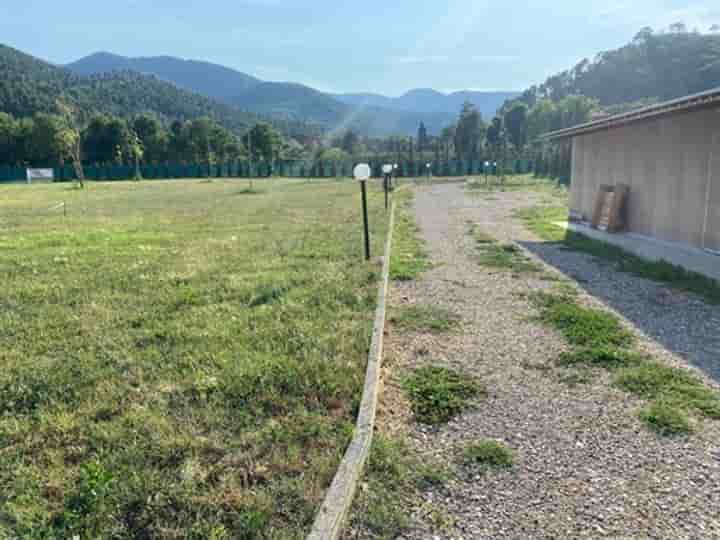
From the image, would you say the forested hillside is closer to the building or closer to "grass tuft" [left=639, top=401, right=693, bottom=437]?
the building

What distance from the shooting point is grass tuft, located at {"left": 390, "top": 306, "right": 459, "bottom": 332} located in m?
4.64

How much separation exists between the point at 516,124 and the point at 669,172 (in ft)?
202

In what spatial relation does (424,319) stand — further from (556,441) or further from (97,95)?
(97,95)

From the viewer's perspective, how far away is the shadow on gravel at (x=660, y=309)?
3.91 m

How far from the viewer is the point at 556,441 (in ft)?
8.77

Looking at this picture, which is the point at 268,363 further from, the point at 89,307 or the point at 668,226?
the point at 668,226

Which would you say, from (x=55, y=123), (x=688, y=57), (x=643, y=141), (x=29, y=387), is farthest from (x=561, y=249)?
(x=688, y=57)

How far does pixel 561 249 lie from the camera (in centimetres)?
883

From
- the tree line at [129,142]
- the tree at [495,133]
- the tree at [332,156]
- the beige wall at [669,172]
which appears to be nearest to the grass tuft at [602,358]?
the beige wall at [669,172]

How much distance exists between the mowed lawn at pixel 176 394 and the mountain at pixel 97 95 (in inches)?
3130

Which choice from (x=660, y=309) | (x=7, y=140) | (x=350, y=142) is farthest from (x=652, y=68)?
(x=7, y=140)

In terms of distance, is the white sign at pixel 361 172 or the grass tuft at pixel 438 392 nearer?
the grass tuft at pixel 438 392

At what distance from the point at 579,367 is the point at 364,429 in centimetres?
194

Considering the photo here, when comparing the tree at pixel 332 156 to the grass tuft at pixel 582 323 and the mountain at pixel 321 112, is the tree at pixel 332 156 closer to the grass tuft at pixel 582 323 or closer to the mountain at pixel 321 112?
the grass tuft at pixel 582 323
